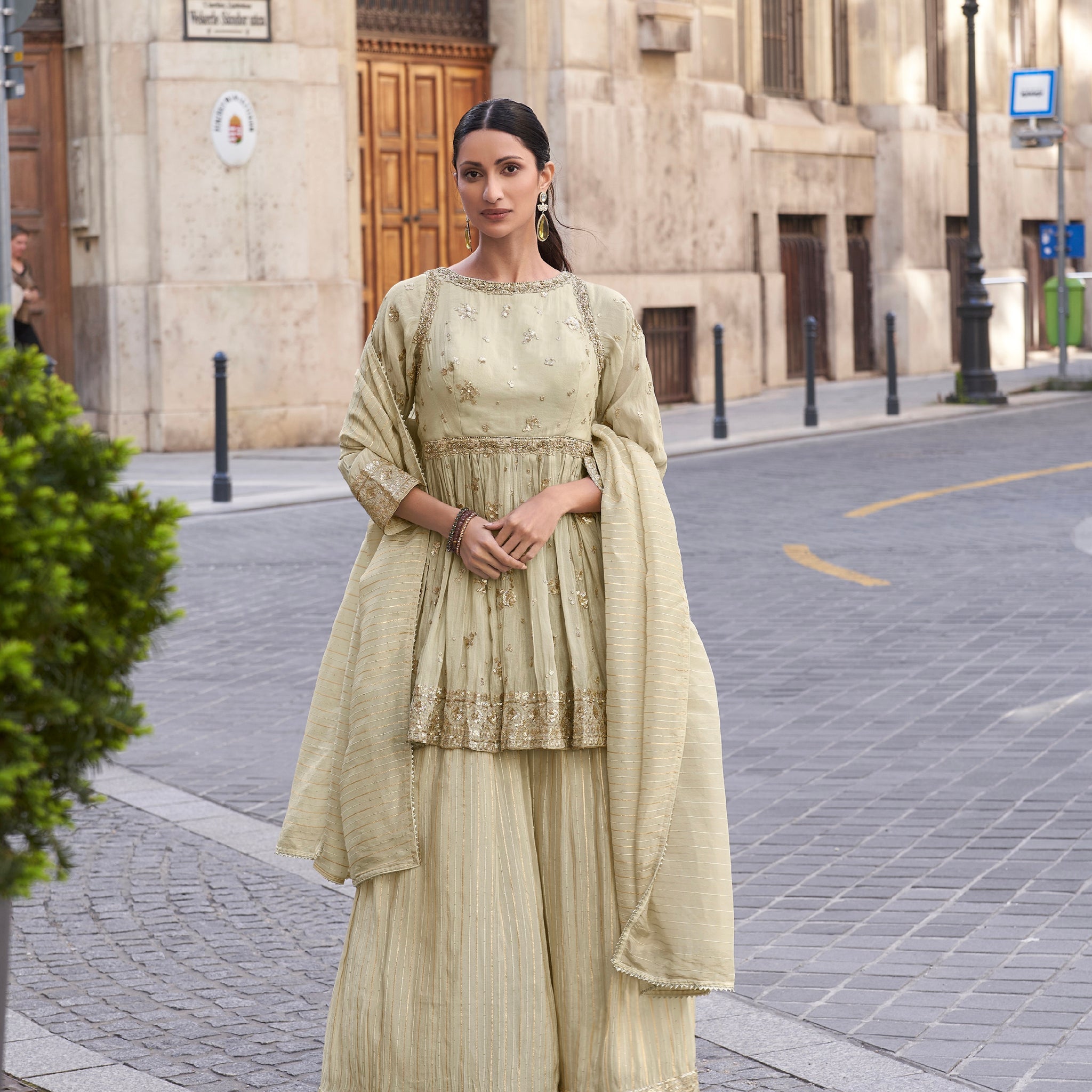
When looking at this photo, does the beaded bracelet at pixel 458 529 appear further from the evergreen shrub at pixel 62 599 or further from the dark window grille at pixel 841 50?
the dark window grille at pixel 841 50

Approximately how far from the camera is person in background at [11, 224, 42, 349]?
1638 centimetres

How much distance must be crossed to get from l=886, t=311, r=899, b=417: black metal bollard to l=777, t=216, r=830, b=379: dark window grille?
16.0ft

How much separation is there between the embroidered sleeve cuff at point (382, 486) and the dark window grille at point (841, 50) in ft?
82.4

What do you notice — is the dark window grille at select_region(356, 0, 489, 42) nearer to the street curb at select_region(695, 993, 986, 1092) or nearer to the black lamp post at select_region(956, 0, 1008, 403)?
the black lamp post at select_region(956, 0, 1008, 403)

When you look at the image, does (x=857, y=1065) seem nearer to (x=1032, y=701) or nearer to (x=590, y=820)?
(x=590, y=820)

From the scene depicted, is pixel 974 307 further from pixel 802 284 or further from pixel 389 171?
pixel 389 171

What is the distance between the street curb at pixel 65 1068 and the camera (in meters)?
4.10

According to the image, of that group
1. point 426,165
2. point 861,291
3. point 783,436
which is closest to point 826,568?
point 783,436

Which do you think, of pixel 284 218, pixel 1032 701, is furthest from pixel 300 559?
pixel 284 218

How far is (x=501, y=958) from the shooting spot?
148 inches

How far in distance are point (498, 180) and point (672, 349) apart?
20055 millimetres

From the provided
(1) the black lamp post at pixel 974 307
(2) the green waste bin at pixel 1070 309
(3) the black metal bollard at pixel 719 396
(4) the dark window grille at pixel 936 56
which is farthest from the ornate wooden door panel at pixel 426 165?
(2) the green waste bin at pixel 1070 309

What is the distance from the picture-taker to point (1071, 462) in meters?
16.5

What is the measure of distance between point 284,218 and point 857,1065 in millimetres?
15576
